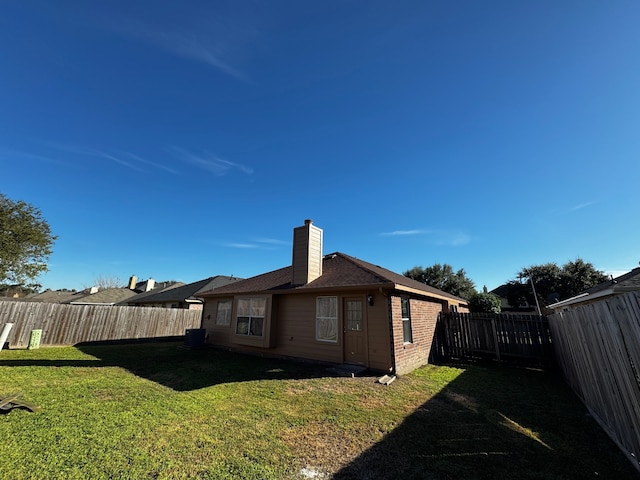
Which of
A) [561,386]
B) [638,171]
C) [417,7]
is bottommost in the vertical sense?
[561,386]

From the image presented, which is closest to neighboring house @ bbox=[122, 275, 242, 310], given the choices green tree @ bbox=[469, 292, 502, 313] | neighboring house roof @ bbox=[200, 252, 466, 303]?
neighboring house roof @ bbox=[200, 252, 466, 303]

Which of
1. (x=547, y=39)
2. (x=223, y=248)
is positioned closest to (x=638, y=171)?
(x=547, y=39)

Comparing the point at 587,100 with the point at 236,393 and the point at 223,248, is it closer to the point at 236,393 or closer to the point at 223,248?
the point at 236,393

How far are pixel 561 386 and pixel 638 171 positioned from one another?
8.41 meters

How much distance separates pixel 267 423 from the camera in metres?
4.15

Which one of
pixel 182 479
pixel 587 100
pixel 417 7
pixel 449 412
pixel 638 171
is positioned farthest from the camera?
pixel 638 171

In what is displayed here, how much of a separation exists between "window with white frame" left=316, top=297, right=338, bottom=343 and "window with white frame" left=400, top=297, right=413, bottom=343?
219cm

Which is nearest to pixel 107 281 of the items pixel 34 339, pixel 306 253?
pixel 34 339

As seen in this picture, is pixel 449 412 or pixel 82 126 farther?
pixel 82 126

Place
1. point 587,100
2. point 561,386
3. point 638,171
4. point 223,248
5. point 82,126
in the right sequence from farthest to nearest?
point 223,248 → point 82,126 → point 638,171 → point 587,100 → point 561,386

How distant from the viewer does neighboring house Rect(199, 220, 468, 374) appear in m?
7.66

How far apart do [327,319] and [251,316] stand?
143 inches

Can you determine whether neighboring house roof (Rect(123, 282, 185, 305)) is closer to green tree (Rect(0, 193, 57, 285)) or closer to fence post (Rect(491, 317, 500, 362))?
green tree (Rect(0, 193, 57, 285))

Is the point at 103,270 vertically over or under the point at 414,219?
over
